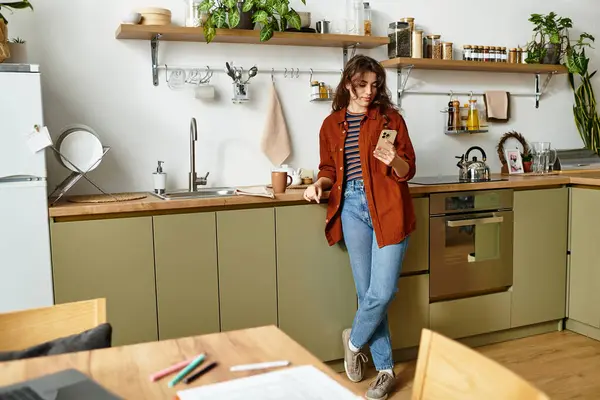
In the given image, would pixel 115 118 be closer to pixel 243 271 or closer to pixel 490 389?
pixel 243 271

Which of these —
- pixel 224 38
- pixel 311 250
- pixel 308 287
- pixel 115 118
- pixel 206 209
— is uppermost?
pixel 224 38

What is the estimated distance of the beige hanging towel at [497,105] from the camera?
4047 mm

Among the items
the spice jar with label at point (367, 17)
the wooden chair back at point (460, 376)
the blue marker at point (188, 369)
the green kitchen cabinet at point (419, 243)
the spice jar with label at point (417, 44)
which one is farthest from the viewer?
the spice jar with label at point (417, 44)

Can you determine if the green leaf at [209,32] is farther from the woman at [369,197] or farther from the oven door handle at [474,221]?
the oven door handle at [474,221]

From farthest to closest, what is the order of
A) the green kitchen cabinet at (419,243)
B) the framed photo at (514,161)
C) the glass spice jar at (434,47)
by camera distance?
the framed photo at (514,161) < the glass spice jar at (434,47) < the green kitchen cabinet at (419,243)

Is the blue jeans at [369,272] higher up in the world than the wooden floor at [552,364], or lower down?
higher up

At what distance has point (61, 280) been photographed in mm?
2609

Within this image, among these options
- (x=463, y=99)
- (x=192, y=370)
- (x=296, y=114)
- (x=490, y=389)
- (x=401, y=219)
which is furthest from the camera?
(x=463, y=99)

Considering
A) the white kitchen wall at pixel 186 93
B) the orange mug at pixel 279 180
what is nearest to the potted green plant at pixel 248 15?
the white kitchen wall at pixel 186 93

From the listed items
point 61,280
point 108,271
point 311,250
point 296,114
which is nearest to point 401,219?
point 311,250

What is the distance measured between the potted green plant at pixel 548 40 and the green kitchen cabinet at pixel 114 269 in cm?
281

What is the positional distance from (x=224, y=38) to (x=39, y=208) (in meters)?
1.29

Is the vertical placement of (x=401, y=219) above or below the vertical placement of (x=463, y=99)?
below

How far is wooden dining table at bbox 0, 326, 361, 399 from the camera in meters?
1.14
